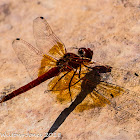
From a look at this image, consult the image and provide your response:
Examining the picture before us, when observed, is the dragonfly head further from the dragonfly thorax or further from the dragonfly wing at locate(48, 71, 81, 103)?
the dragonfly wing at locate(48, 71, 81, 103)

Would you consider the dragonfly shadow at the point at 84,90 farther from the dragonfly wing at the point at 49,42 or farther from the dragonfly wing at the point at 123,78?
the dragonfly wing at the point at 49,42

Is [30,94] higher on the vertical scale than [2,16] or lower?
lower

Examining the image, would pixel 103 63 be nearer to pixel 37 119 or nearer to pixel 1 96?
pixel 37 119

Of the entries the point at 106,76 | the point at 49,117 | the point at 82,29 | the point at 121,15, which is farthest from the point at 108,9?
the point at 49,117

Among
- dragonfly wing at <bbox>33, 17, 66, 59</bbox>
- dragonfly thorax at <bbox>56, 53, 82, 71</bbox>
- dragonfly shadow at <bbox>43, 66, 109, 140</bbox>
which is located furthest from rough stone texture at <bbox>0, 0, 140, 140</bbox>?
dragonfly thorax at <bbox>56, 53, 82, 71</bbox>

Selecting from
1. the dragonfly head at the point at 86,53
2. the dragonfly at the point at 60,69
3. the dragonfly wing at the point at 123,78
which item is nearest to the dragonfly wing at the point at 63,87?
the dragonfly at the point at 60,69

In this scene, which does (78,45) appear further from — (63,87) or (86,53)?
(63,87)

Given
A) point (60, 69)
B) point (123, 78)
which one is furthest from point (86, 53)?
point (123, 78)
